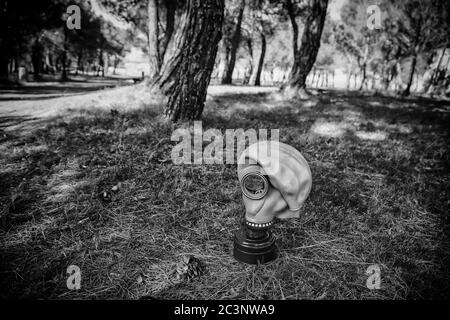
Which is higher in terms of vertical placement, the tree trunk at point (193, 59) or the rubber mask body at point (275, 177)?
the tree trunk at point (193, 59)

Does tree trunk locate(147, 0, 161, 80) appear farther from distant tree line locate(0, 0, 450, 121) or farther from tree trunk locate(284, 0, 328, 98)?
tree trunk locate(284, 0, 328, 98)

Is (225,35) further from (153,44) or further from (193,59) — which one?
(193,59)

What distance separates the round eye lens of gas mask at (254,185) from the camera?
218cm

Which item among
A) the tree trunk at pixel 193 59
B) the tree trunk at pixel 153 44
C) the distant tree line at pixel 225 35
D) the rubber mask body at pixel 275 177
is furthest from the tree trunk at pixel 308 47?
the rubber mask body at pixel 275 177

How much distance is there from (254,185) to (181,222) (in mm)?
1035

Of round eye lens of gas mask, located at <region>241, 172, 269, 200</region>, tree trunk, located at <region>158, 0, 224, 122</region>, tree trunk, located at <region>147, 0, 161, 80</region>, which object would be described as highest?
tree trunk, located at <region>147, 0, 161, 80</region>

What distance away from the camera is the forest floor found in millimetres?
2215

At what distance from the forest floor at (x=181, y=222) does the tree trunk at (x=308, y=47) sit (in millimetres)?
7035

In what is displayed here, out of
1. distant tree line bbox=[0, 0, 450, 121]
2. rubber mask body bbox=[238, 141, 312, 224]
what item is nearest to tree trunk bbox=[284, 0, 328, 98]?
distant tree line bbox=[0, 0, 450, 121]

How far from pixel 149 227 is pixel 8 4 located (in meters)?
21.7

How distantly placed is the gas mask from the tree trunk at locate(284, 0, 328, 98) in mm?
9675

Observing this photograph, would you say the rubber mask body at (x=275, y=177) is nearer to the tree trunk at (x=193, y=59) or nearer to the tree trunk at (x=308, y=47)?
the tree trunk at (x=193, y=59)
